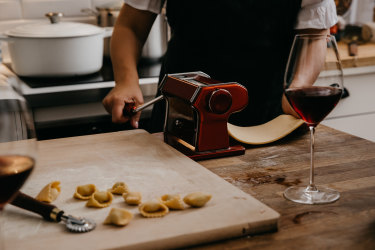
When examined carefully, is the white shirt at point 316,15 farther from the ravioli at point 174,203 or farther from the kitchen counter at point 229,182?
the ravioli at point 174,203

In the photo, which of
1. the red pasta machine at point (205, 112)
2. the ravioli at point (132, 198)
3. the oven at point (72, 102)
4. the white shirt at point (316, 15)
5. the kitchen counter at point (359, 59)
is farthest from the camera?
the kitchen counter at point (359, 59)

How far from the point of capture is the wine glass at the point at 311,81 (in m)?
0.81

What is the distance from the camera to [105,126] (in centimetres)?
197

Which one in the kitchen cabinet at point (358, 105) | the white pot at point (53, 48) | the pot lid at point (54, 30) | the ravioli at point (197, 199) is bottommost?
the kitchen cabinet at point (358, 105)

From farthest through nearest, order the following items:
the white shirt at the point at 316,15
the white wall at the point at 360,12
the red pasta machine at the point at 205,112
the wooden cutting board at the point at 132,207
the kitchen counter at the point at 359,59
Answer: the white wall at the point at 360,12 → the kitchen counter at the point at 359,59 → the white shirt at the point at 316,15 → the red pasta machine at the point at 205,112 → the wooden cutting board at the point at 132,207

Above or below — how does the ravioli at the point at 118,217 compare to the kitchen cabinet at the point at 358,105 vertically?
above

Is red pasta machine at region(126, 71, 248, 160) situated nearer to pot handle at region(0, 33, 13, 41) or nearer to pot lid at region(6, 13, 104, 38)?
pot lid at region(6, 13, 104, 38)

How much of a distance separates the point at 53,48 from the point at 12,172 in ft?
4.71

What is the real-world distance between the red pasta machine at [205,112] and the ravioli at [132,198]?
0.26 m

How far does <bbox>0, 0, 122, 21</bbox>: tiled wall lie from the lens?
2414 millimetres

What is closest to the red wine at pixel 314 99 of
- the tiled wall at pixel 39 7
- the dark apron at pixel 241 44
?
the dark apron at pixel 241 44

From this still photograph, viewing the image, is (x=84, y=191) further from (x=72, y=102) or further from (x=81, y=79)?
(x=81, y=79)

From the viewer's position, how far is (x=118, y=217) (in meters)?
0.72

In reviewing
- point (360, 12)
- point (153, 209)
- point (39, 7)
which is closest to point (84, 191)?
point (153, 209)
